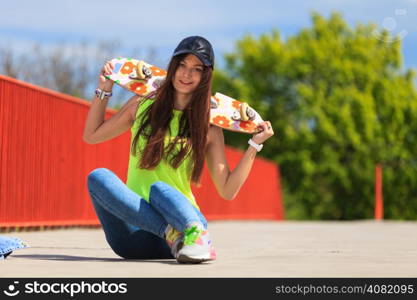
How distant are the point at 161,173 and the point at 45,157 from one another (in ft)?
24.3

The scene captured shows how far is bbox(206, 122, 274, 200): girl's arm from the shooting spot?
6.33m

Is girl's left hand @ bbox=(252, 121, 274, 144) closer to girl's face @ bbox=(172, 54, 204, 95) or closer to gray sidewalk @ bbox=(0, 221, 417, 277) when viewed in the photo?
girl's face @ bbox=(172, 54, 204, 95)

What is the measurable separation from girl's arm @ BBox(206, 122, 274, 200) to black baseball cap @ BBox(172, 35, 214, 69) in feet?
1.58

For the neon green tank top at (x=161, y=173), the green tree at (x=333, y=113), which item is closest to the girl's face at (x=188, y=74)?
the neon green tank top at (x=161, y=173)

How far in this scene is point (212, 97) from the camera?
6496mm

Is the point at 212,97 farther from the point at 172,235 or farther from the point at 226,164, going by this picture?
the point at 172,235

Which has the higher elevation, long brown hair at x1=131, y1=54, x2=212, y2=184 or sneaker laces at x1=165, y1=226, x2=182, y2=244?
long brown hair at x1=131, y1=54, x2=212, y2=184

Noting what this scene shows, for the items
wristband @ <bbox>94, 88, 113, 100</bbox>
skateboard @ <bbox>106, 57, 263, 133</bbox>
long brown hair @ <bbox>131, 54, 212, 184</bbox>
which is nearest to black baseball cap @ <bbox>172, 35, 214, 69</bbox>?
long brown hair @ <bbox>131, 54, 212, 184</bbox>

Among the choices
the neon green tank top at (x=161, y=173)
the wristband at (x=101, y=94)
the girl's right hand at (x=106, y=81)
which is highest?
the girl's right hand at (x=106, y=81)

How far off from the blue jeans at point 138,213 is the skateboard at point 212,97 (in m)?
0.58

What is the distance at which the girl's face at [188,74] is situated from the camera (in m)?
6.25

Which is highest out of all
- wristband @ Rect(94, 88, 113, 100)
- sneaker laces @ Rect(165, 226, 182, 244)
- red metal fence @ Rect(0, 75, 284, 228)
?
wristband @ Rect(94, 88, 113, 100)

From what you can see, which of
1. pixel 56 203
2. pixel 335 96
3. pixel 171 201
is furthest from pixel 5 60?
pixel 171 201

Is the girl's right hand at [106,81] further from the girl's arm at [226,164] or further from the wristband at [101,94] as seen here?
the girl's arm at [226,164]
